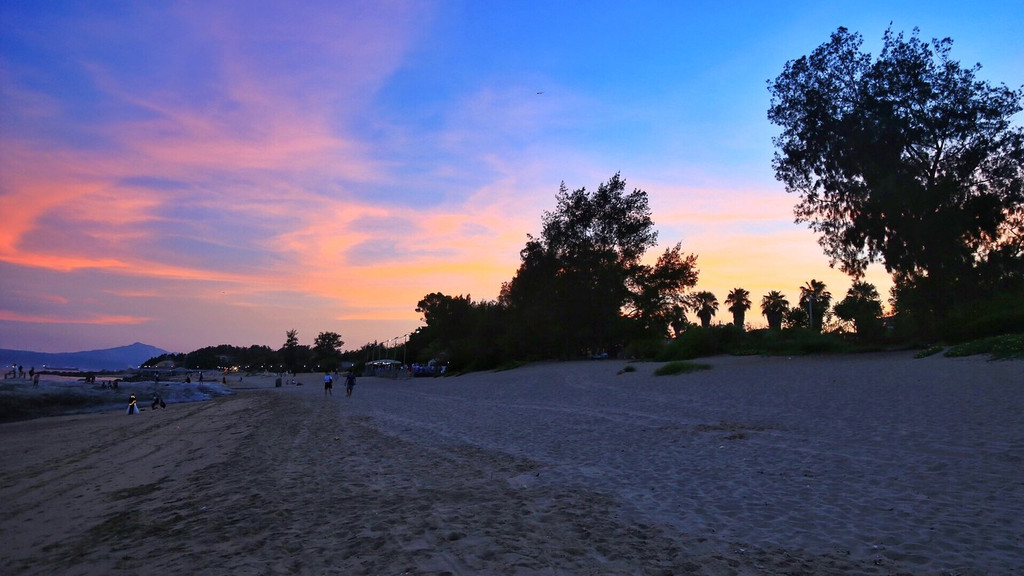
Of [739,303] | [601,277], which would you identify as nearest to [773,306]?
[739,303]

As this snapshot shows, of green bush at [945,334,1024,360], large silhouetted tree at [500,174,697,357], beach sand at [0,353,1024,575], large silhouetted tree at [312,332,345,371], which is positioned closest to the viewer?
beach sand at [0,353,1024,575]

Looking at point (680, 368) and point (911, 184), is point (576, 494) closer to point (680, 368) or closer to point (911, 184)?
point (680, 368)

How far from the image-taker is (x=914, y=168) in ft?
82.8

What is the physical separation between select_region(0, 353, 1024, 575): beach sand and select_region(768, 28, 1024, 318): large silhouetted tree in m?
11.6

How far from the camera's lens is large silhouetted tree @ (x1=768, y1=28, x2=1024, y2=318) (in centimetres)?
2448

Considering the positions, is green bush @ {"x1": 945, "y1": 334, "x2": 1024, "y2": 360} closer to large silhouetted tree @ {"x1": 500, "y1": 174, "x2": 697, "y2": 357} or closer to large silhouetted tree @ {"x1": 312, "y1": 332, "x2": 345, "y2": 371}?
large silhouetted tree @ {"x1": 500, "y1": 174, "x2": 697, "y2": 357}

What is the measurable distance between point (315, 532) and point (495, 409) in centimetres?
1445

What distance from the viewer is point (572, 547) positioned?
16.9ft

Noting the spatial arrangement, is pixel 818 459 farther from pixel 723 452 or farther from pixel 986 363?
pixel 986 363

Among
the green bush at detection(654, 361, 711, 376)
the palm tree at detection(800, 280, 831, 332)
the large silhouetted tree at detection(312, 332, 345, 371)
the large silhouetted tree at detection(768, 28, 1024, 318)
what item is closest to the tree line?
the large silhouetted tree at detection(768, 28, 1024, 318)

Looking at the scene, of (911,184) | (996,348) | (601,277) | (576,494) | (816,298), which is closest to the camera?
(576,494)

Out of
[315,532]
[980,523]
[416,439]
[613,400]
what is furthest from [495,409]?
[980,523]

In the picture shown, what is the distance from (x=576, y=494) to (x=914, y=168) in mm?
26213

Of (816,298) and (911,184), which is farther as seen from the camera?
(816,298)
